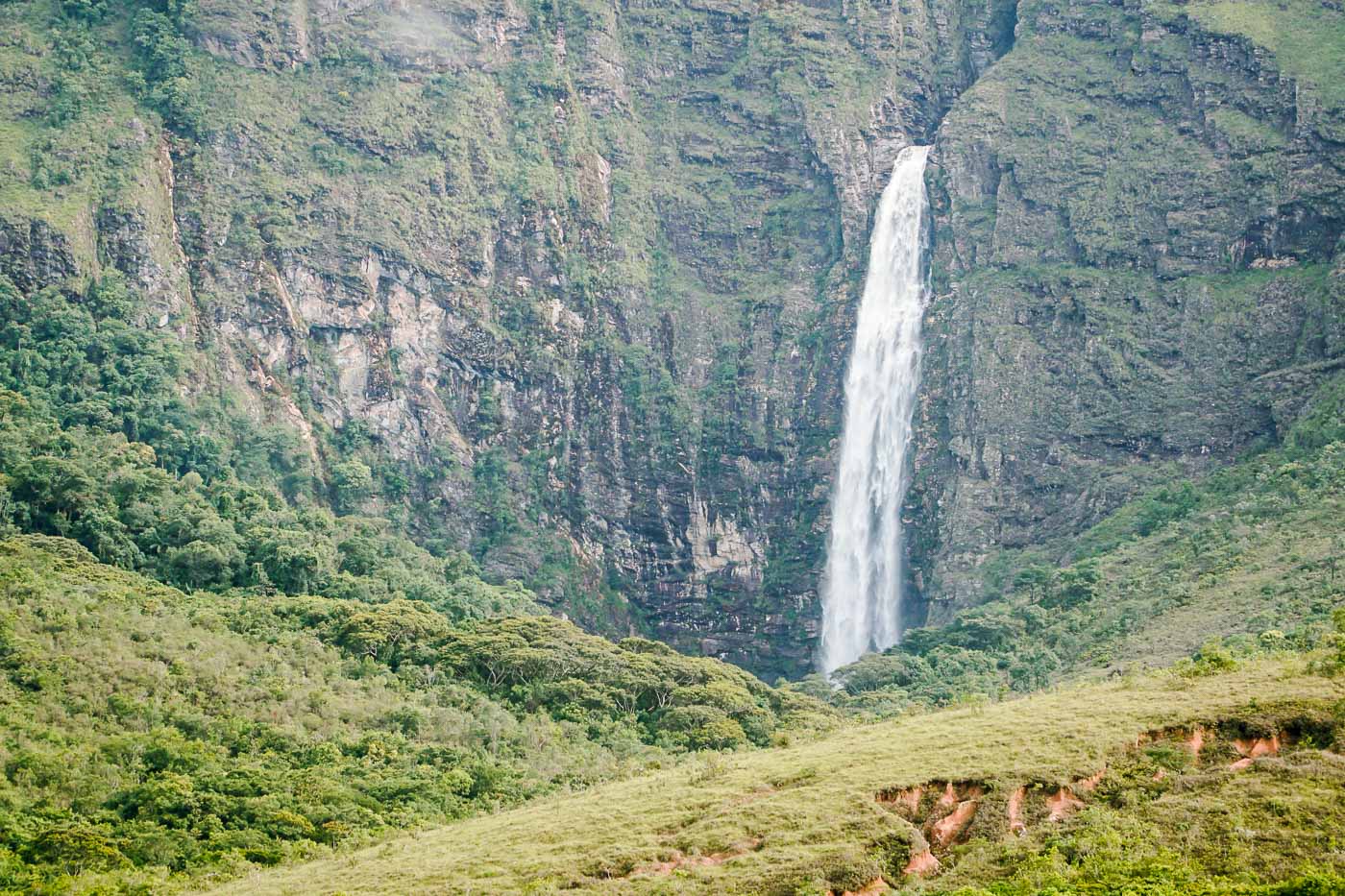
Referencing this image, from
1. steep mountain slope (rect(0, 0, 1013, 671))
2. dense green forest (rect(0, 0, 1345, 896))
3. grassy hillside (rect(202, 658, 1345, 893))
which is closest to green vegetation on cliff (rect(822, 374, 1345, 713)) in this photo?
dense green forest (rect(0, 0, 1345, 896))

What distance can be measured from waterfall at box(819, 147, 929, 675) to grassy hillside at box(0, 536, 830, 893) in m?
16.0

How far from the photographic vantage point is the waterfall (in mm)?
78938

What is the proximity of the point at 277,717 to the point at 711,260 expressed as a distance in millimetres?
44669

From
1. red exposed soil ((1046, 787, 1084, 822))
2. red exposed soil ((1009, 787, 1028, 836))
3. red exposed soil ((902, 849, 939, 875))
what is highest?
red exposed soil ((1046, 787, 1084, 822))

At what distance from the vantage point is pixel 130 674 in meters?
50.5

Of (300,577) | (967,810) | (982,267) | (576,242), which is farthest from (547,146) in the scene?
(967,810)

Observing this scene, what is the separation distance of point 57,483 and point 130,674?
14.8 m

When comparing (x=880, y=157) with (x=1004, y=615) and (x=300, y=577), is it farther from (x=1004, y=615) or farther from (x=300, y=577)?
(x=300, y=577)

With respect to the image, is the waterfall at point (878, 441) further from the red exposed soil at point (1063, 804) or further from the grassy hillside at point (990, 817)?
the red exposed soil at point (1063, 804)

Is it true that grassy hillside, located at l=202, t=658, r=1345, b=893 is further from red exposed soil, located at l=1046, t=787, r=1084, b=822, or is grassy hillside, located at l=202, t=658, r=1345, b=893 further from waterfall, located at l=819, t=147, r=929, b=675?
waterfall, located at l=819, t=147, r=929, b=675

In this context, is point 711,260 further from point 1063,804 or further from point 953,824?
point 1063,804

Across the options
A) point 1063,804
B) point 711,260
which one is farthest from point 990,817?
point 711,260

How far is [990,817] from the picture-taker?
3350cm

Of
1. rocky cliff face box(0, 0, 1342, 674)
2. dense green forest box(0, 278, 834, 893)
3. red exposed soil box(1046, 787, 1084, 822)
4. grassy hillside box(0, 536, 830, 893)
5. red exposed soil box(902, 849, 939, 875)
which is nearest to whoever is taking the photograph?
red exposed soil box(902, 849, 939, 875)
